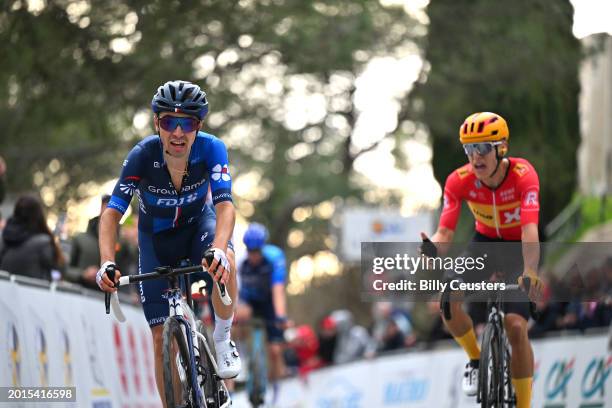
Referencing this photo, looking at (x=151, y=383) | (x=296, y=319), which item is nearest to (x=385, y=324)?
(x=151, y=383)

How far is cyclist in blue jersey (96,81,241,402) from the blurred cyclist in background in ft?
19.5

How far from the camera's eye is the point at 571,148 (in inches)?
1015

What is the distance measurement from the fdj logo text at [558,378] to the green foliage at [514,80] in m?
7.53

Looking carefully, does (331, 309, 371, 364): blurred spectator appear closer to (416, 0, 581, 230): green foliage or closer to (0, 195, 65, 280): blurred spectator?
(416, 0, 581, 230): green foliage

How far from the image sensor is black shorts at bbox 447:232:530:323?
10.5 meters

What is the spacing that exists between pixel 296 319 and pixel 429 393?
4844cm

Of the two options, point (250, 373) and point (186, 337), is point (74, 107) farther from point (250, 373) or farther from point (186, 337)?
point (186, 337)

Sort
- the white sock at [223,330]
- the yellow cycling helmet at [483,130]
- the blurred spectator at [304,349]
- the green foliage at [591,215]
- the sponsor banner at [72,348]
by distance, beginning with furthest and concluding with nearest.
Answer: the green foliage at [591,215], the blurred spectator at [304,349], the yellow cycling helmet at [483,130], the sponsor banner at [72,348], the white sock at [223,330]

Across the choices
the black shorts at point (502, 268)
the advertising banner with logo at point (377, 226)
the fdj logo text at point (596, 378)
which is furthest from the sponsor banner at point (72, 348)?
the advertising banner with logo at point (377, 226)

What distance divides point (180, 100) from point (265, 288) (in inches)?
296

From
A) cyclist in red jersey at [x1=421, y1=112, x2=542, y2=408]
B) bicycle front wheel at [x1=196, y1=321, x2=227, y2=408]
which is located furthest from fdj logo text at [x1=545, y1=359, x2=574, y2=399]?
bicycle front wheel at [x1=196, y1=321, x2=227, y2=408]

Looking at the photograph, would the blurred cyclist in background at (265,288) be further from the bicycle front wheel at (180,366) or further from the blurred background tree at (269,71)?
the bicycle front wheel at (180,366)

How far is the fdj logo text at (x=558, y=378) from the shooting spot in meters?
14.1

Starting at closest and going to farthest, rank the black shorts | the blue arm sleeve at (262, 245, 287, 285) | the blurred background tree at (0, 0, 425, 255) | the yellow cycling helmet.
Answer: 1. the yellow cycling helmet
2. the black shorts
3. the blue arm sleeve at (262, 245, 287, 285)
4. the blurred background tree at (0, 0, 425, 255)
